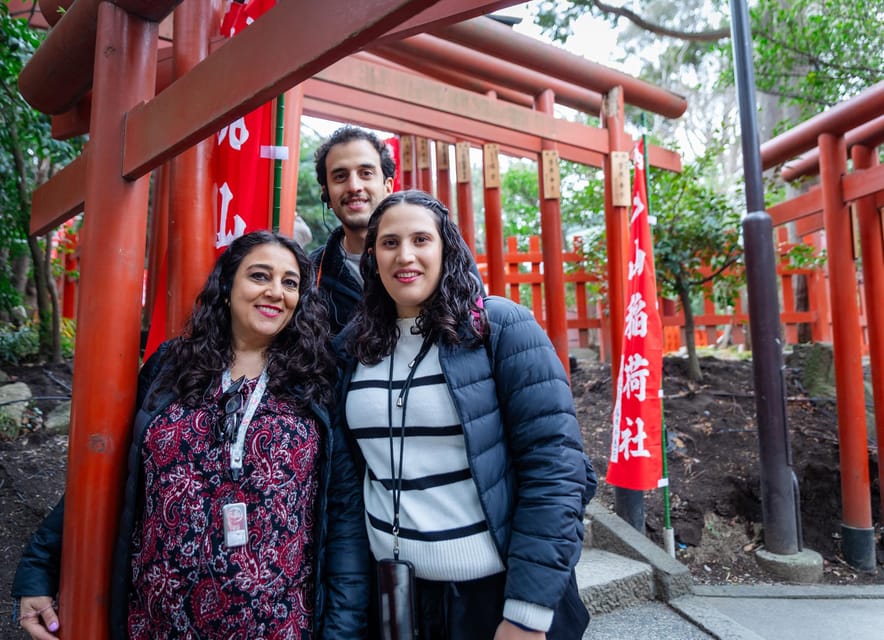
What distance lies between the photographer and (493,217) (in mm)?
4285

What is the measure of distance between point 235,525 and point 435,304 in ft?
2.35

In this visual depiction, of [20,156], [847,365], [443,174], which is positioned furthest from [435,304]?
[847,365]

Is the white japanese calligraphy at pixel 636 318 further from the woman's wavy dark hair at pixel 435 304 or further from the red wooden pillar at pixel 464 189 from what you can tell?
the woman's wavy dark hair at pixel 435 304

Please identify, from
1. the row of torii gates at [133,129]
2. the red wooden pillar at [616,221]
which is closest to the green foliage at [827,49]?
the red wooden pillar at [616,221]

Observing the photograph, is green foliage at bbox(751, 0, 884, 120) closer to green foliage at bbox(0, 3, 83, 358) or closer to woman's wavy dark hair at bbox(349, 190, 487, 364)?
woman's wavy dark hair at bbox(349, 190, 487, 364)

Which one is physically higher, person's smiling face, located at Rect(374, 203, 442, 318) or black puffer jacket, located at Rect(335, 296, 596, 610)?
person's smiling face, located at Rect(374, 203, 442, 318)

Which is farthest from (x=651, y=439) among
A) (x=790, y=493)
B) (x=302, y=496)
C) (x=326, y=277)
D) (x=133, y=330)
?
(x=133, y=330)

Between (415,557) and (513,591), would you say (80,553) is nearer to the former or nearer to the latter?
(415,557)

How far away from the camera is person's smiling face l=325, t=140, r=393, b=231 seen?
7.19 ft

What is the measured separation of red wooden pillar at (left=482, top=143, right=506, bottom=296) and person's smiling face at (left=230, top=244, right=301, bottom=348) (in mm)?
2490

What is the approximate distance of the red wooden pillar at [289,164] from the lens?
2.28m

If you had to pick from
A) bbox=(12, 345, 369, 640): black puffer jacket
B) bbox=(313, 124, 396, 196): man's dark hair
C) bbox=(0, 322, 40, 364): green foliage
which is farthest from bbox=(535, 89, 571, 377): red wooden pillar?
bbox=(0, 322, 40, 364): green foliage

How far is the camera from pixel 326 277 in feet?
7.26

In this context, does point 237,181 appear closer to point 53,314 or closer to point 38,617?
point 38,617
